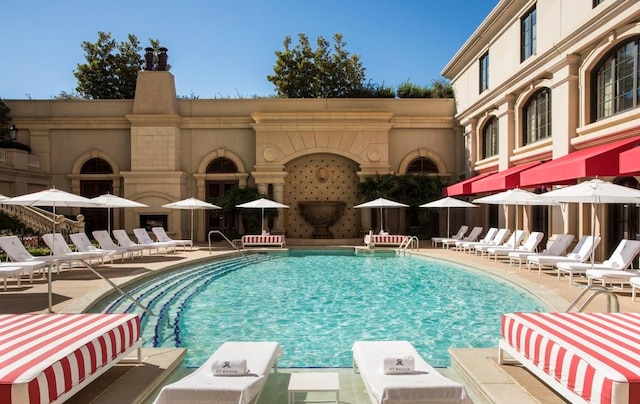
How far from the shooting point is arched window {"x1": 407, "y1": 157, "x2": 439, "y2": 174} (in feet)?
82.0

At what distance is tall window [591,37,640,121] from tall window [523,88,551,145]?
2570 millimetres

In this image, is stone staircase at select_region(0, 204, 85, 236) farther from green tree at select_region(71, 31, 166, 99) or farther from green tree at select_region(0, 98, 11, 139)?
green tree at select_region(71, 31, 166, 99)

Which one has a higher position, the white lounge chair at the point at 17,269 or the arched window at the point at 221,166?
the arched window at the point at 221,166

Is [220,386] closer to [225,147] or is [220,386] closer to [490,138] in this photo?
[490,138]

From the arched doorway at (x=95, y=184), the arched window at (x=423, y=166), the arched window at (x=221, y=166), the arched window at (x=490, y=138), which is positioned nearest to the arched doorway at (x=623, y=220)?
the arched window at (x=490, y=138)

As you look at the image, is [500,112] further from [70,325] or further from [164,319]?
[70,325]

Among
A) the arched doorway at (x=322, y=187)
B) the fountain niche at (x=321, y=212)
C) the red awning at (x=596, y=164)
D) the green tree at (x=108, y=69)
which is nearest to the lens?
the red awning at (x=596, y=164)

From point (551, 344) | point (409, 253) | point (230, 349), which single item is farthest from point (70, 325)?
point (409, 253)

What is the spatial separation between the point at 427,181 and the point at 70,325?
791 inches

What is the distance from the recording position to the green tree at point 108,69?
34625mm

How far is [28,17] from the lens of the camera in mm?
16406

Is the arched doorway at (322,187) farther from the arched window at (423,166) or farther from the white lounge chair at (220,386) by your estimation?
the white lounge chair at (220,386)

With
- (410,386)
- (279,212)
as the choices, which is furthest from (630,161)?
(279,212)

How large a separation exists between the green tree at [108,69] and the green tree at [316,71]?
33.2ft
